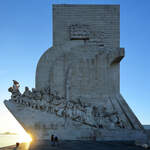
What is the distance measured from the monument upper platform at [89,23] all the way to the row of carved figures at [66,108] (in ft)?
13.3

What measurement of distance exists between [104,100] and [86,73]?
187 cm

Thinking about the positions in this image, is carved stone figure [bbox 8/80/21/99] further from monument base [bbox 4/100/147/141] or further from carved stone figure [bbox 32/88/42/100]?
carved stone figure [bbox 32/88/42/100]

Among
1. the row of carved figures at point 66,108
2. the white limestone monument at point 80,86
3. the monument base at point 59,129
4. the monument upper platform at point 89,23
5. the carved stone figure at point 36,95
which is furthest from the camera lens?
the monument upper platform at point 89,23

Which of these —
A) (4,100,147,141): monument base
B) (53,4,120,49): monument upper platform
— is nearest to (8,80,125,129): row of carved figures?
(4,100,147,141): monument base

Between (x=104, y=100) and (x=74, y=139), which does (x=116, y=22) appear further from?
(x=74, y=139)

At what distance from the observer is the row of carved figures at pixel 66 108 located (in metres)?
12.1

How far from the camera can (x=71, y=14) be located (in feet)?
49.5

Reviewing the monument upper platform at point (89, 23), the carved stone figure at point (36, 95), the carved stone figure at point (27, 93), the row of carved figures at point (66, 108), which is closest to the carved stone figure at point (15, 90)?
the row of carved figures at point (66, 108)

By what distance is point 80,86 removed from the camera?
45.8 feet

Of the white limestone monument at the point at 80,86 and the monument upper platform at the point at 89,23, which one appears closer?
the white limestone monument at the point at 80,86

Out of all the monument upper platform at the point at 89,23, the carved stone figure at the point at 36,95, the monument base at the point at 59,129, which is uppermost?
the monument upper platform at the point at 89,23

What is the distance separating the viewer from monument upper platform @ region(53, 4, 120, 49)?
14.8 m

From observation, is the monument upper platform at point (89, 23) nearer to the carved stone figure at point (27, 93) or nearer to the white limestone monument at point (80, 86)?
the white limestone monument at point (80, 86)

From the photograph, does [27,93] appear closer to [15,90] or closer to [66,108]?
[15,90]
